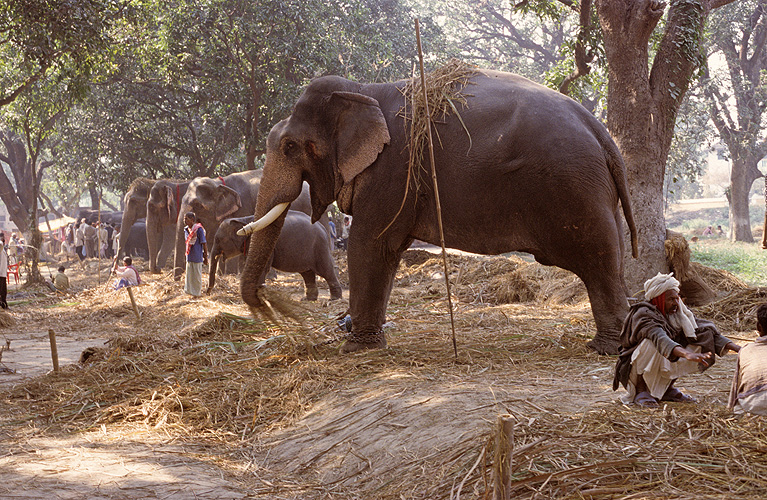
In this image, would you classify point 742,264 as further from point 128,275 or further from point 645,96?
point 128,275

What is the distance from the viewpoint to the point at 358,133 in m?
6.88

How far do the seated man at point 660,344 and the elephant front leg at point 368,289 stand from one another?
2.62 meters

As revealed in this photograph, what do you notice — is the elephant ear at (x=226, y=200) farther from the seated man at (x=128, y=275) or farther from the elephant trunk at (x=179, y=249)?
the seated man at (x=128, y=275)

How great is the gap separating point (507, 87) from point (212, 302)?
669 cm

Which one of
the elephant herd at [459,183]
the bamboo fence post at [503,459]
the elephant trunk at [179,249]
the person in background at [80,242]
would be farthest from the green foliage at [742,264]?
the person in background at [80,242]

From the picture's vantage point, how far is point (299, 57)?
19656 millimetres

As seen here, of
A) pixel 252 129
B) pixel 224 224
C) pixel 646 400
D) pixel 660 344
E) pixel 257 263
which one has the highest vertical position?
pixel 252 129

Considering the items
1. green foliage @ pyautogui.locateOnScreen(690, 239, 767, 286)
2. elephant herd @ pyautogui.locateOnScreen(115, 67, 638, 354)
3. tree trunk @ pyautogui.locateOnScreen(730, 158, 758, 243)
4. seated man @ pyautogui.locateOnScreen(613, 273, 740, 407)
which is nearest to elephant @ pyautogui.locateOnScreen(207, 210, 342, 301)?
elephant herd @ pyautogui.locateOnScreen(115, 67, 638, 354)

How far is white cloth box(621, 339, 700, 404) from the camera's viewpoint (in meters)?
4.45

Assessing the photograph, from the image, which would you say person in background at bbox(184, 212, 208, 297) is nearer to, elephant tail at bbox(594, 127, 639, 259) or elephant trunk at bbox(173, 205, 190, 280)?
elephant trunk at bbox(173, 205, 190, 280)

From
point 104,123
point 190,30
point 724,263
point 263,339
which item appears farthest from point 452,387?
point 104,123

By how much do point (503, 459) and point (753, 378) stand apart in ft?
5.98

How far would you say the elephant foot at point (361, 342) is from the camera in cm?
691

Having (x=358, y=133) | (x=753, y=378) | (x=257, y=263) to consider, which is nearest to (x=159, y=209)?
(x=257, y=263)
